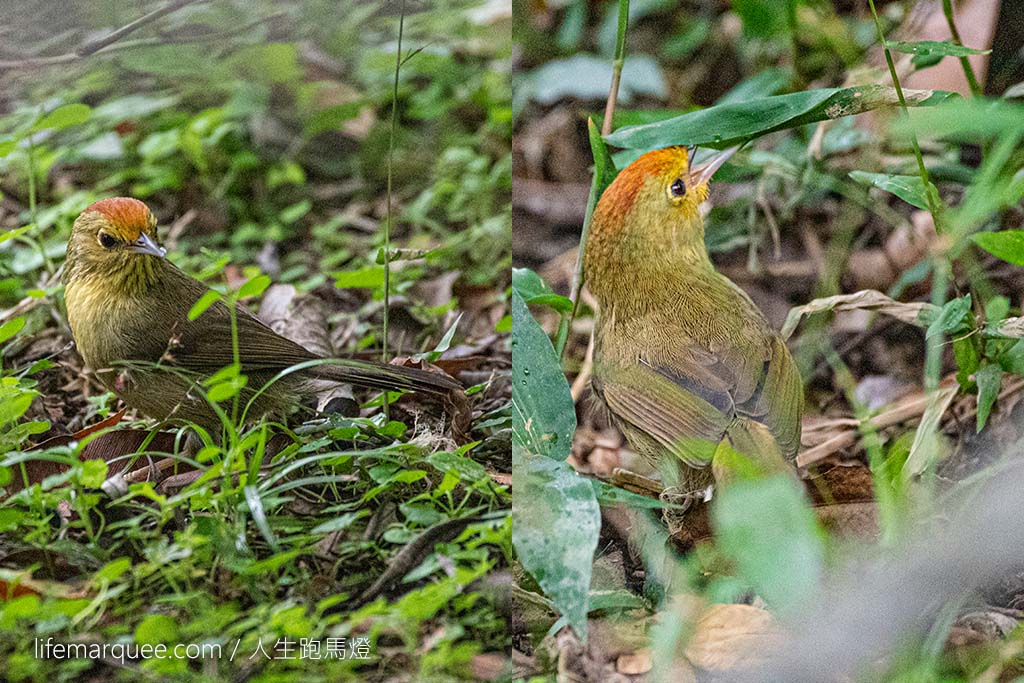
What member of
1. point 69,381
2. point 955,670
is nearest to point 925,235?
point 955,670

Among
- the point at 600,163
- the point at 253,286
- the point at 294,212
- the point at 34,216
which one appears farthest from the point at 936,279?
the point at 34,216

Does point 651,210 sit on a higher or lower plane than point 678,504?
higher

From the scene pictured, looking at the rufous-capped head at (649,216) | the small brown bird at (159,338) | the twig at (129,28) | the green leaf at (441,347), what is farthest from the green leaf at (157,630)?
the twig at (129,28)

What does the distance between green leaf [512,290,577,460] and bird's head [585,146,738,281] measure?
1.08ft

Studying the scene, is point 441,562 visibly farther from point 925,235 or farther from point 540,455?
point 925,235

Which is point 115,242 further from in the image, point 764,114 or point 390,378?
point 764,114

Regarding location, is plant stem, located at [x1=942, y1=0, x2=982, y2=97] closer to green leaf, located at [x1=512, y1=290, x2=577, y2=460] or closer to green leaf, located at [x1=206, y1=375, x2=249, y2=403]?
green leaf, located at [x1=512, y1=290, x2=577, y2=460]

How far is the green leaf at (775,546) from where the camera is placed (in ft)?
4.33

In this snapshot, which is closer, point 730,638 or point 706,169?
point 730,638

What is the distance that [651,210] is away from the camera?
215cm

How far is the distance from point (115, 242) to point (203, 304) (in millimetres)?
321

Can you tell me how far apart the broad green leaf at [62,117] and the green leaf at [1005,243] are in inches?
79.3

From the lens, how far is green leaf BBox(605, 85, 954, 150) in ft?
6.63

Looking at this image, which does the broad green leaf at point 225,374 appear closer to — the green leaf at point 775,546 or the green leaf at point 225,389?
the green leaf at point 225,389
